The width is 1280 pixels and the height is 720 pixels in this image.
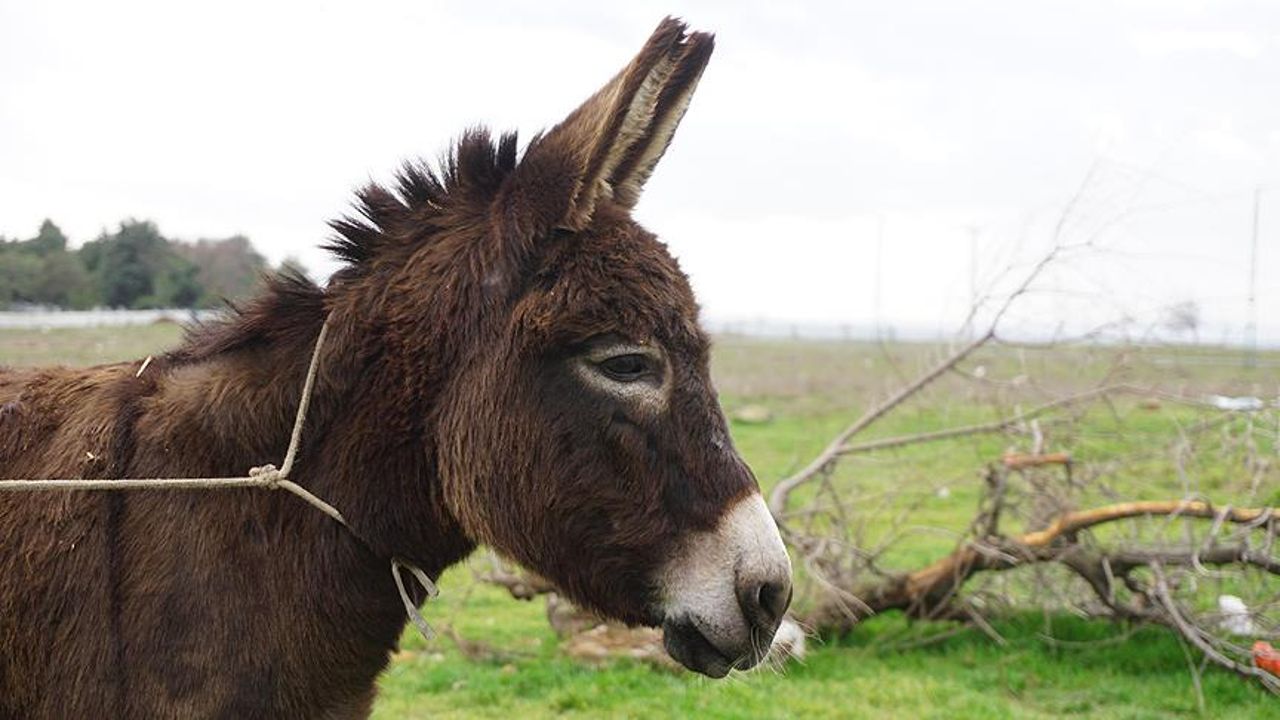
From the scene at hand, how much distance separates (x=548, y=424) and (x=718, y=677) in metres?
0.77

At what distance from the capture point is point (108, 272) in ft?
19.9

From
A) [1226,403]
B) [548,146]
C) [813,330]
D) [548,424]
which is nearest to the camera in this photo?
[548,424]

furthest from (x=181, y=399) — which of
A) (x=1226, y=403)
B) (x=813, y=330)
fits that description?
(x=813, y=330)

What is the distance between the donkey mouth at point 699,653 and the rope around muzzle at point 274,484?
0.62m

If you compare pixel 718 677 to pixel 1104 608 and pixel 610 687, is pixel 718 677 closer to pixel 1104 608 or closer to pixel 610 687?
pixel 610 687

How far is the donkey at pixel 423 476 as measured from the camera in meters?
2.56

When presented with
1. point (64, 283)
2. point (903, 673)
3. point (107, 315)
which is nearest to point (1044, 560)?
point (903, 673)

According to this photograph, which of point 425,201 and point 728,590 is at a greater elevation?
point 425,201

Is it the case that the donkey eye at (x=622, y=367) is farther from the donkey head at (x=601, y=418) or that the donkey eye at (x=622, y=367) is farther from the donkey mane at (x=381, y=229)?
the donkey mane at (x=381, y=229)

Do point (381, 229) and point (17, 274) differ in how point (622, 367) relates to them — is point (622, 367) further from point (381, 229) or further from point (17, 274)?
point (17, 274)

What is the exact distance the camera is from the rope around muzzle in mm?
2656

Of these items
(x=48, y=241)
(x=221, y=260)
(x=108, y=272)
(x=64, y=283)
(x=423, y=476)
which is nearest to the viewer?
(x=423, y=476)

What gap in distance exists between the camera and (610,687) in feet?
22.6

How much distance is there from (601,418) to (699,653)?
0.63m
